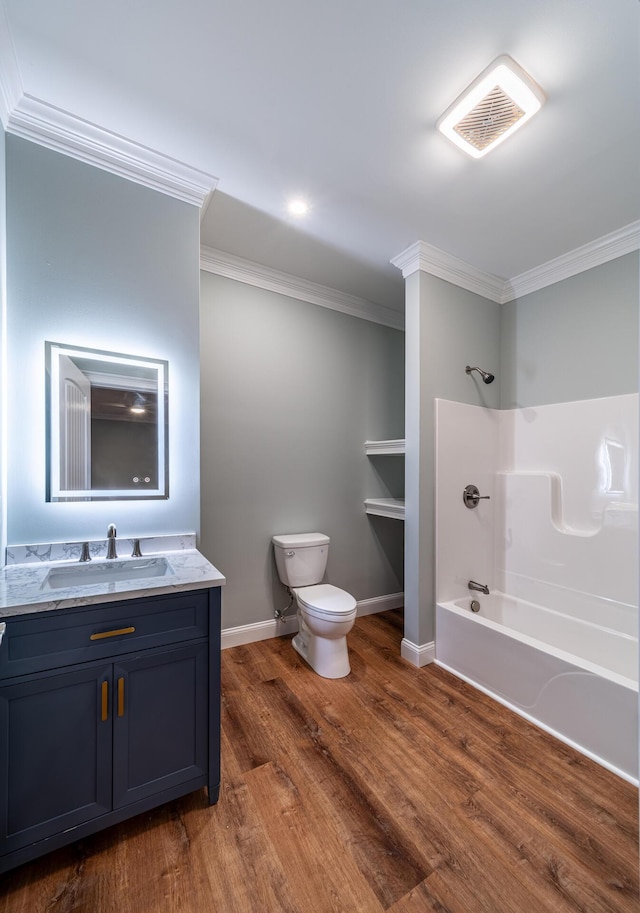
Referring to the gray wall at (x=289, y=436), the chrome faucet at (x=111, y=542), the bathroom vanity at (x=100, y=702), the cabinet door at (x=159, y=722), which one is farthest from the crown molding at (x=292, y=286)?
the cabinet door at (x=159, y=722)

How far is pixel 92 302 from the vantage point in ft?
5.36

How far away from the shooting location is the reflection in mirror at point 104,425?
1.56 metres

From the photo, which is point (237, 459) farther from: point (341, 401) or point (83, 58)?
point (83, 58)

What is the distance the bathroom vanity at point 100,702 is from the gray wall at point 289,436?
1.12 meters

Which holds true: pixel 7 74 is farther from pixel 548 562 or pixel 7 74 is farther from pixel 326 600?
pixel 548 562

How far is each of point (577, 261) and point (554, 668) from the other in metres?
2.39

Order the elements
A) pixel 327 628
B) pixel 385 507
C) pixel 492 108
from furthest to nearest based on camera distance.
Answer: pixel 385 507, pixel 327 628, pixel 492 108

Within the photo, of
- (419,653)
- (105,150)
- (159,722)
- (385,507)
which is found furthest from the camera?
(385,507)

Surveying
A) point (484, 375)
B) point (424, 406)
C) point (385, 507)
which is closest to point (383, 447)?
point (385, 507)

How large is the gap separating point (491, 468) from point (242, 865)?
2.46 meters

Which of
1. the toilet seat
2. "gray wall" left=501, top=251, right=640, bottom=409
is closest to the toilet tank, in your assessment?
the toilet seat

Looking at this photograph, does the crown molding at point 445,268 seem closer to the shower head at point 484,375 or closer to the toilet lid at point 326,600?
the shower head at point 484,375

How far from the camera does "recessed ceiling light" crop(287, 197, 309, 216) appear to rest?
1.96 meters

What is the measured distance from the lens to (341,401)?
2949mm
